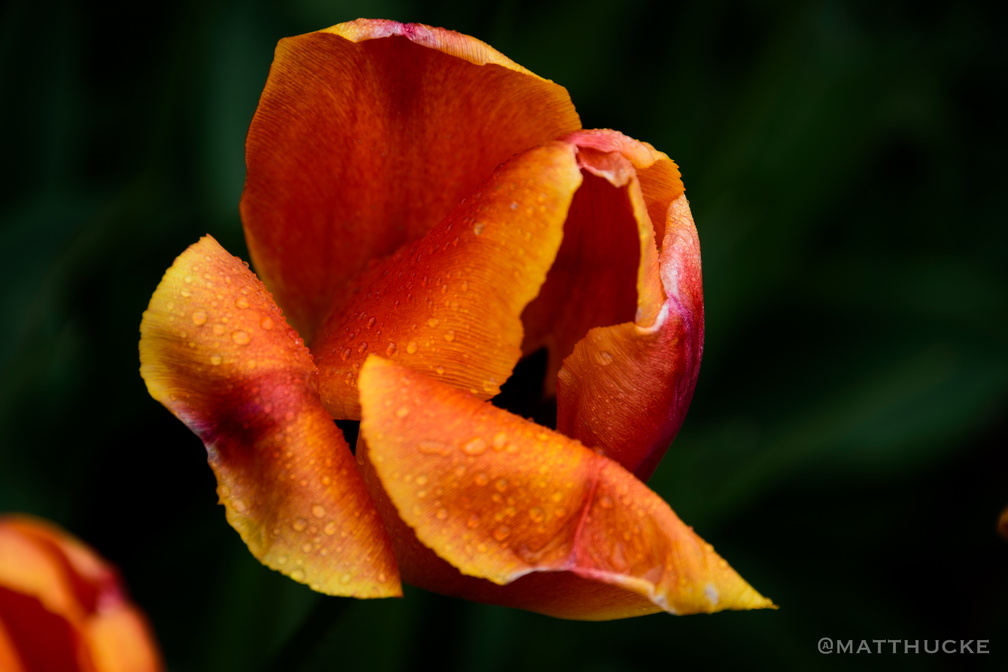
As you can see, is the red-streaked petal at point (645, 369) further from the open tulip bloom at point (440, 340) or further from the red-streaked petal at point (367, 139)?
the red-streaked petal at point (367, 139)

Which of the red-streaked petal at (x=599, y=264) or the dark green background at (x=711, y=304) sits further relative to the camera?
the dark green background at (x=711, y=304)

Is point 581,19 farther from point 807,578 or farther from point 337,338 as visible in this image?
point 807,578

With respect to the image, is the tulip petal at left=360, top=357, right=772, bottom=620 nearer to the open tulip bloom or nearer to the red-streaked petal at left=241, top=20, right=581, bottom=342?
the open tulip bloom

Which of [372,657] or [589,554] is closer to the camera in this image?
[589,554]

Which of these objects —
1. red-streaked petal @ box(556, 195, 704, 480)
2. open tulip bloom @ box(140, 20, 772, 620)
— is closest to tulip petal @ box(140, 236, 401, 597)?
open tulip bloom @ box(140, 20, 772, 620)

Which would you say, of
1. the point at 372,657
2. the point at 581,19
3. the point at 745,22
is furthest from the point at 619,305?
the point at 745,22

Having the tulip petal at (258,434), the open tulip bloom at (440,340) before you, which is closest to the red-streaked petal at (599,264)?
the open tulip bloom at (440,340)

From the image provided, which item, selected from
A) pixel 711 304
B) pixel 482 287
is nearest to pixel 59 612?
pixel 482 287
